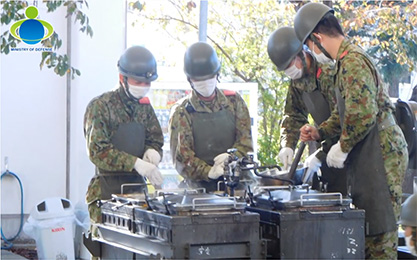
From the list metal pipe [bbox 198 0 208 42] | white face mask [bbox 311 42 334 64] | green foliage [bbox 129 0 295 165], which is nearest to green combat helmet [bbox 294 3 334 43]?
white face mask [bbox 311 42 334 64]

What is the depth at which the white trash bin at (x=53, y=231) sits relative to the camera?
9594 mm

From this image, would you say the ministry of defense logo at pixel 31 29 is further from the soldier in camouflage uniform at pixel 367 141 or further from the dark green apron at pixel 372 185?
the dark green apron at pixel 372 185

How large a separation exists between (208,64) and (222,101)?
41 centimetres

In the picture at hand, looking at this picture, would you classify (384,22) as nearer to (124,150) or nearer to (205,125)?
(205,125)

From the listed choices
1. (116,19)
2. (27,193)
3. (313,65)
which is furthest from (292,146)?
(27,193)

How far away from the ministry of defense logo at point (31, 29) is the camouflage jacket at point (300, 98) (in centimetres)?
419

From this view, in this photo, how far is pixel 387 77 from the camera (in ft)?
48.0

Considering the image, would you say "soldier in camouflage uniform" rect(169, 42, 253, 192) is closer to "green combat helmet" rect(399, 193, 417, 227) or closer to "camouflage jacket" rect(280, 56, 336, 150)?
"camouflage jacket" rect(280, 56, 336, 150)

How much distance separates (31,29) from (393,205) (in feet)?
19.2

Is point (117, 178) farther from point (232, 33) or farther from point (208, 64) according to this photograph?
point (232, 33)

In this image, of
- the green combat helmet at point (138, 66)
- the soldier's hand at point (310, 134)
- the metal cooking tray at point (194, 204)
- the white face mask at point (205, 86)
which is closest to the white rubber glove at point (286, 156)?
the soldier's hand at point (310, 134)

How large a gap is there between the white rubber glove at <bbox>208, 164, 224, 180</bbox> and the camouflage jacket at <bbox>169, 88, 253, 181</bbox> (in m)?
0.04

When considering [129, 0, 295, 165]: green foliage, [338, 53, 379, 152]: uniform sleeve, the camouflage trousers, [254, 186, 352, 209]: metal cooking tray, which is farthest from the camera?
[129, 0, 295, 165]: green foliage

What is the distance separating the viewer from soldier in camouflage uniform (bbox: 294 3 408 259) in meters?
5.82
